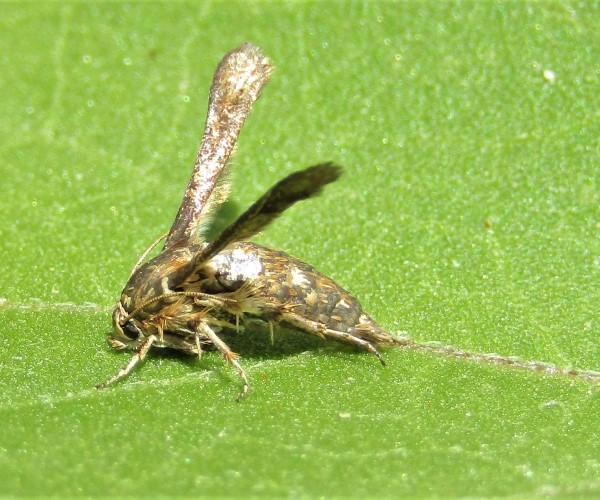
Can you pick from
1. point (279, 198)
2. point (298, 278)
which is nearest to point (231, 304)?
point (298, 278)

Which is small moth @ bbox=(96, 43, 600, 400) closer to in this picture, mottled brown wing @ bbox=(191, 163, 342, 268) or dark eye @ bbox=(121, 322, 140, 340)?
dark eye @ bbox=(121, 322, 140, 340)

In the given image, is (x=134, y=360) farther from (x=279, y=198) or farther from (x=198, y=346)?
(x=279, y=198)

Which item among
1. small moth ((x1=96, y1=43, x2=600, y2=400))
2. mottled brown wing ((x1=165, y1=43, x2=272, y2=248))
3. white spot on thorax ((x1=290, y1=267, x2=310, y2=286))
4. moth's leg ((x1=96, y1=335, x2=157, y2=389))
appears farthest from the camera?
→ mottled brown wing ((x1=165, y1=43, x2=272, y2=248))

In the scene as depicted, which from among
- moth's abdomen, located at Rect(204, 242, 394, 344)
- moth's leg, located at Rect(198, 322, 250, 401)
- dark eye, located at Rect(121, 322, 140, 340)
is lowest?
moth's leg, located at Rect(198, 322, 250, 401)

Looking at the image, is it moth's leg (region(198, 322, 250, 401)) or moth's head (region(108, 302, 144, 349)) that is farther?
moth's head (region(108, 302, 144, 349))

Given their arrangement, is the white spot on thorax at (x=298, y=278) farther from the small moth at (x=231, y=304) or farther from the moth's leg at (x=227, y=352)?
the moth's leg at (x=227, y=352)

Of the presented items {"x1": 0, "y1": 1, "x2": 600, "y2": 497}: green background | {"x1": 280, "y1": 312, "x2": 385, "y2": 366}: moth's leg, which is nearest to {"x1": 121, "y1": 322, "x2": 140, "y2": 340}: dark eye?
{"x1": 0, "y1": 1, "x2": 600, "y2": 497}: green background
